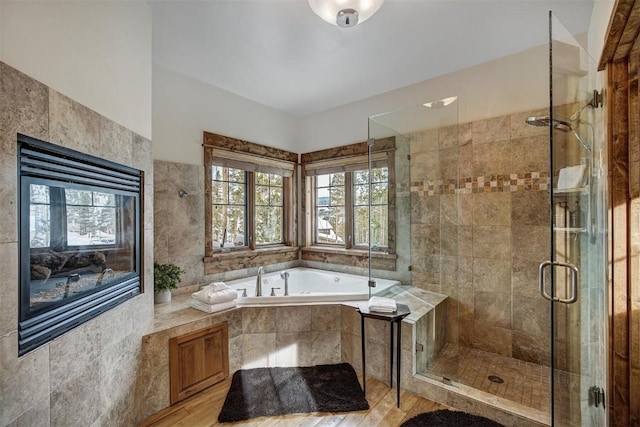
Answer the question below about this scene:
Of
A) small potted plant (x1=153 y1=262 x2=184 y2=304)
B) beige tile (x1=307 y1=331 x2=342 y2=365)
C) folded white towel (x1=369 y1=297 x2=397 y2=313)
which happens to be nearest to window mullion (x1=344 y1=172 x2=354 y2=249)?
beige tile (x1=307 y1=331 x2=342 y2=365)

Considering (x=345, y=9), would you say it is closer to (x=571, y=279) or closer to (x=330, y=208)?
(x=571, y=279)

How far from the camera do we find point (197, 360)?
7.16 feet

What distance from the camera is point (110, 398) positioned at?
5.36 ft

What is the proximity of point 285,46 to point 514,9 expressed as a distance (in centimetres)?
165

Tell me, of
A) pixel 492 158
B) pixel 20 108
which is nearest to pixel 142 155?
pixel 20 108

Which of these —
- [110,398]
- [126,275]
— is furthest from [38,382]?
[126,275]

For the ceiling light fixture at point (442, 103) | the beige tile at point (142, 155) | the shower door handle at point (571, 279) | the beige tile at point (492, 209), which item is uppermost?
the ceiling light fixture at point (442, 103)

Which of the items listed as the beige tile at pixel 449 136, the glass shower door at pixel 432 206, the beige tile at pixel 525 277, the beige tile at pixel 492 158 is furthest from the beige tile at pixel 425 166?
the beige tile at pixel 525 277

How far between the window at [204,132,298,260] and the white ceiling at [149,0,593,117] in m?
0.77

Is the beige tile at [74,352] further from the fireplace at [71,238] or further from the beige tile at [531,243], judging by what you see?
the beige tile at [531,243]

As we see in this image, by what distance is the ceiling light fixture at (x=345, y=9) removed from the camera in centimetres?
168

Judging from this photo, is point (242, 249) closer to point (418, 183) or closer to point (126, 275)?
point (126, 275)

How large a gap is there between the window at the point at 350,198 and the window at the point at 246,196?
322 millimetres

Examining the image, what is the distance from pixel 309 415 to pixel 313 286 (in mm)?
1802
